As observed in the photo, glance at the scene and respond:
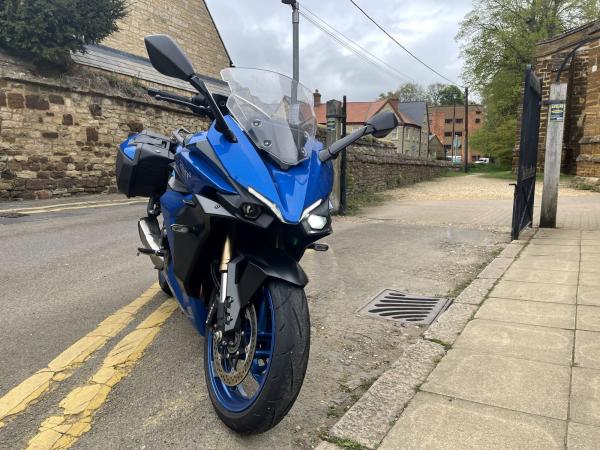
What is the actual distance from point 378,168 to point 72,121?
10.2 meters

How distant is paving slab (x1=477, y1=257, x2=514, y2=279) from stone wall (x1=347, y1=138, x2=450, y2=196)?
28.0ft

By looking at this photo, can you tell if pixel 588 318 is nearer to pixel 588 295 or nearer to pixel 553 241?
pixel 588 295

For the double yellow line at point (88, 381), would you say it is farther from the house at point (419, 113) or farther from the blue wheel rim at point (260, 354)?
the house at point (419, 113)

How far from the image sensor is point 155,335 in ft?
11.6

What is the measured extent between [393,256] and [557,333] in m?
3.14

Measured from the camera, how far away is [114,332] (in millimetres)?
3594

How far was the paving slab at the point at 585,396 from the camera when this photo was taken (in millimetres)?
2379

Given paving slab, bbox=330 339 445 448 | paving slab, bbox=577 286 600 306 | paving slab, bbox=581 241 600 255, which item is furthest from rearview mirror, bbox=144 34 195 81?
paving slab, bbox=581 241 600 255

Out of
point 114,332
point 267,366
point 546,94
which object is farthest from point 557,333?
point 546,94

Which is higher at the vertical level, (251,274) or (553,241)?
(251,274)

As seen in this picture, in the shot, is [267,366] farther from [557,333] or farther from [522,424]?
[557,333]

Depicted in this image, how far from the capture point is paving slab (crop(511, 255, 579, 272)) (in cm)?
551

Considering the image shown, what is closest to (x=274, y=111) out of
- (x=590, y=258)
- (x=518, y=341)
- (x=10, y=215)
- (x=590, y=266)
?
(x=518, y=341)

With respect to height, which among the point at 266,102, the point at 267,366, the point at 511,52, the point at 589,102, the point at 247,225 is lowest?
the point at 267,366
